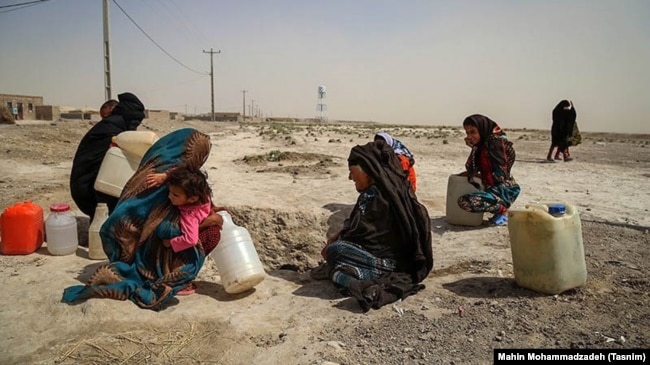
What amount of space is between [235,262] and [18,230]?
7.39ft

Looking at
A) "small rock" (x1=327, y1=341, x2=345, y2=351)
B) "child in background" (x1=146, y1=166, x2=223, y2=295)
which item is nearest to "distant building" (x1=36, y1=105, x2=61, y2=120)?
"child in background" (x1=146, y1=166, x2=223, y2=295)

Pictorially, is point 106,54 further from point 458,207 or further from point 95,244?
point 458,207

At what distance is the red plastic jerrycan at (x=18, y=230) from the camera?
4.09m

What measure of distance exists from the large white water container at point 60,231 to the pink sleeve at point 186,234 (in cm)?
164

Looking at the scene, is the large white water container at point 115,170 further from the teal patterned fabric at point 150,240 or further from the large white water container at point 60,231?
the teal patterned fabric at point 150,240

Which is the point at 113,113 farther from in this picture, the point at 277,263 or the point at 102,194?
the point at 277,263

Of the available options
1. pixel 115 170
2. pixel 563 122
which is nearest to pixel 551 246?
pixel 115 170

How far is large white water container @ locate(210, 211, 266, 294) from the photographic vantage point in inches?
135

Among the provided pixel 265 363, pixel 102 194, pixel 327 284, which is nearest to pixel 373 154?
pixel 327 284

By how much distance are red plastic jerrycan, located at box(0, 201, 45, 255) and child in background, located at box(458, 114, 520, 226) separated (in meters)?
4.49

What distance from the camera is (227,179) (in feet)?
27.5

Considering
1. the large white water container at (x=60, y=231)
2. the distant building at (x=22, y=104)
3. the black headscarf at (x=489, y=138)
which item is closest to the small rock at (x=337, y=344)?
the large white water container at (x=60, y=231)

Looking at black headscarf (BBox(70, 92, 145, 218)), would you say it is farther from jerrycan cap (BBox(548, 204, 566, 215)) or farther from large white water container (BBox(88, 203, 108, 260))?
jerrycan cap (BBox(548, 204, 566, 215))

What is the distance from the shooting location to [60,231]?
4168 mm
